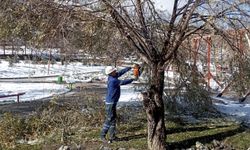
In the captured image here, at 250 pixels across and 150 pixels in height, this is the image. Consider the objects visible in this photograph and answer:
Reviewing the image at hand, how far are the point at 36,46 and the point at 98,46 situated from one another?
164 centimetres

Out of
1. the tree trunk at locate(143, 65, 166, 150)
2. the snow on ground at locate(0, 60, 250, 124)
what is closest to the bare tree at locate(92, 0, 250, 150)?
the tree trunk at locate(143, 65, 166, 150)

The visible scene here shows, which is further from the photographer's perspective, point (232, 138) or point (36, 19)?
point (232, 138)

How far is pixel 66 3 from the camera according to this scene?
31.8ft

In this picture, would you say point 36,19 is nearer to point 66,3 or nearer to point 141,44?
point 66,3

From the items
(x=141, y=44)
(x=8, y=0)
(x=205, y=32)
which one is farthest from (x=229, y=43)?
(x=8, y=0)

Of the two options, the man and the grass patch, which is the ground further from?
the man

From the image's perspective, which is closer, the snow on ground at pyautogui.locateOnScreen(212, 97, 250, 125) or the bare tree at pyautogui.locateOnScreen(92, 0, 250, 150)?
the bare tree at pyautogui.locateOnScreen(92, 0, 250, 150)

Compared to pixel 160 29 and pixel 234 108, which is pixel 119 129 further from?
pixel 234 108

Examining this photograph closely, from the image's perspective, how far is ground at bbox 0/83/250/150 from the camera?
35.1 feet

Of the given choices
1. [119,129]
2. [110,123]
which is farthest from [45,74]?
[110,123]

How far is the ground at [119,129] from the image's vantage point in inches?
422

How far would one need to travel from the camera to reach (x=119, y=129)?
A: 1219cm

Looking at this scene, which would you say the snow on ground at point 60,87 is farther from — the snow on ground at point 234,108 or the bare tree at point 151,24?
the bare tree at point 151,24

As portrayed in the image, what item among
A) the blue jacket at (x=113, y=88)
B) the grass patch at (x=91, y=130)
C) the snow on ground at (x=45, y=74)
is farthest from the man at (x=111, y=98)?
the snow on ground at (x=45, y=74)
